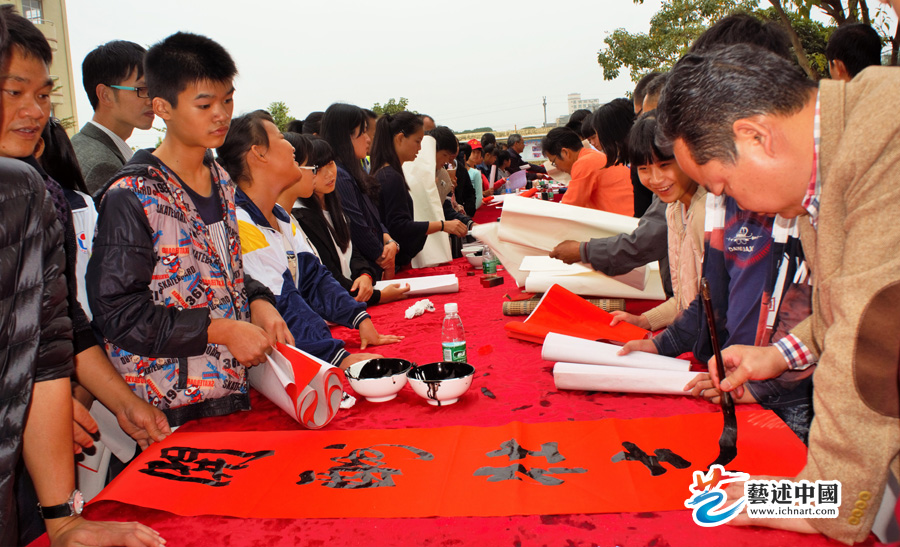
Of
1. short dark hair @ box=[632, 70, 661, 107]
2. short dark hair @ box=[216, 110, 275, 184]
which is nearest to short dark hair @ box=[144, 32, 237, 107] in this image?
short dark hair @ box=[216, 110, 275, 184]

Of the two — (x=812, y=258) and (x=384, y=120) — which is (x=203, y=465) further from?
(x=384, y=120)

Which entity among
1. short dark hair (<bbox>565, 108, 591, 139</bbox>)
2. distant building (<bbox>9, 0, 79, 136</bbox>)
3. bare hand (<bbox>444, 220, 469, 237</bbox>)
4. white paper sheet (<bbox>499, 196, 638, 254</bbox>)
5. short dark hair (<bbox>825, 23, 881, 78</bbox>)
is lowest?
bare hand (<bbox>444, 220, 469, 237</bbox>)

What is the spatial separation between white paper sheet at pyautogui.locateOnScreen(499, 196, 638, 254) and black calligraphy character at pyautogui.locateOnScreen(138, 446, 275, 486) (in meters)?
1.56

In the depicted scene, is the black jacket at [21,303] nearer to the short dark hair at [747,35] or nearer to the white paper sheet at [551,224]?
the short dark hair at [747,35]

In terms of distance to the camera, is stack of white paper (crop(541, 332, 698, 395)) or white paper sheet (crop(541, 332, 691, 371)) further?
white paper sheet (crop(541, 332, 691, 371))

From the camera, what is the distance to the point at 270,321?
5.44ft

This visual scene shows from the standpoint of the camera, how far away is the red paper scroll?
6.28 ft

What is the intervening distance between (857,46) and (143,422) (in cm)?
385

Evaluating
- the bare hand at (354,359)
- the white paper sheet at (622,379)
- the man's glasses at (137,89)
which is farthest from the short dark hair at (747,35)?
the man's glasses at (137,89)

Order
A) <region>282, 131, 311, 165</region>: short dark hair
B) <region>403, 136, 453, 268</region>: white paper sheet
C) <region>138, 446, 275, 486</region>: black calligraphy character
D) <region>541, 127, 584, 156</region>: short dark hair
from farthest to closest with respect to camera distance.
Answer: <region>541, 127, 584, 156</region>: short dark hair
<region>403, 136, 453, 268</region>: white paper sheet
<region>282, 131, 311, 165</region>: short dark hair
<region>138, 446, 275, 486</region>: black calligraphy character

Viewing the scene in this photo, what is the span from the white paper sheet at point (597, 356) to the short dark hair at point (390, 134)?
2.56m

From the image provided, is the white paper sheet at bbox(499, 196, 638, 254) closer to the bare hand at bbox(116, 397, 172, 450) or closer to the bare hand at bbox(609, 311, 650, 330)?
the bare hand at bbox(609, 311, 650, 330)

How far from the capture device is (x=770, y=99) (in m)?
0.94

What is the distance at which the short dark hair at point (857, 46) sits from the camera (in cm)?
329
